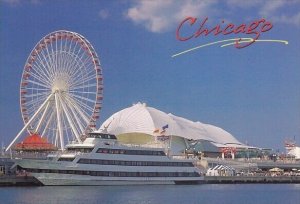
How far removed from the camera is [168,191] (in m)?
55.6

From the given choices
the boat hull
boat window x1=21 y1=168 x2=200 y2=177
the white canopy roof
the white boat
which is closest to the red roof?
the white boat

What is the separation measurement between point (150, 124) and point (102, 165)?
39.0 metres

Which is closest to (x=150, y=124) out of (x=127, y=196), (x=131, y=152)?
(x=131, y=152)

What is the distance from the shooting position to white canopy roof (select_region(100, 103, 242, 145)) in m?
96.7

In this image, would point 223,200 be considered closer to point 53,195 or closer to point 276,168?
point 53,195

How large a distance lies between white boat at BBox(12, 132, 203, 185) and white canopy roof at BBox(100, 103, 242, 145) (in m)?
25.9

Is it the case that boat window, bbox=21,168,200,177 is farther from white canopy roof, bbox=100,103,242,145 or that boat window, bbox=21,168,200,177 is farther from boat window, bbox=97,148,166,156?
white canopy roof, bbox=100,103,242,145

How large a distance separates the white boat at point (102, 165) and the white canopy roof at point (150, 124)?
2589 cm

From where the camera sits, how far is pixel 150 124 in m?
97.9

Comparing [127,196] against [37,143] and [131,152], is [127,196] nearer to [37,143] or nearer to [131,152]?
[131,152]

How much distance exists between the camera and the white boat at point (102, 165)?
57875mm

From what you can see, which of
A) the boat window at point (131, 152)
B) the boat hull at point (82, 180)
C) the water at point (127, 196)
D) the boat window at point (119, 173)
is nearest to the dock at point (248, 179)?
the boat window at point (119, 173)

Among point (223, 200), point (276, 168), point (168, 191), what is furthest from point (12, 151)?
point (276, 168)

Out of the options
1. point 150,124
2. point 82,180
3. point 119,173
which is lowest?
point 82,180
